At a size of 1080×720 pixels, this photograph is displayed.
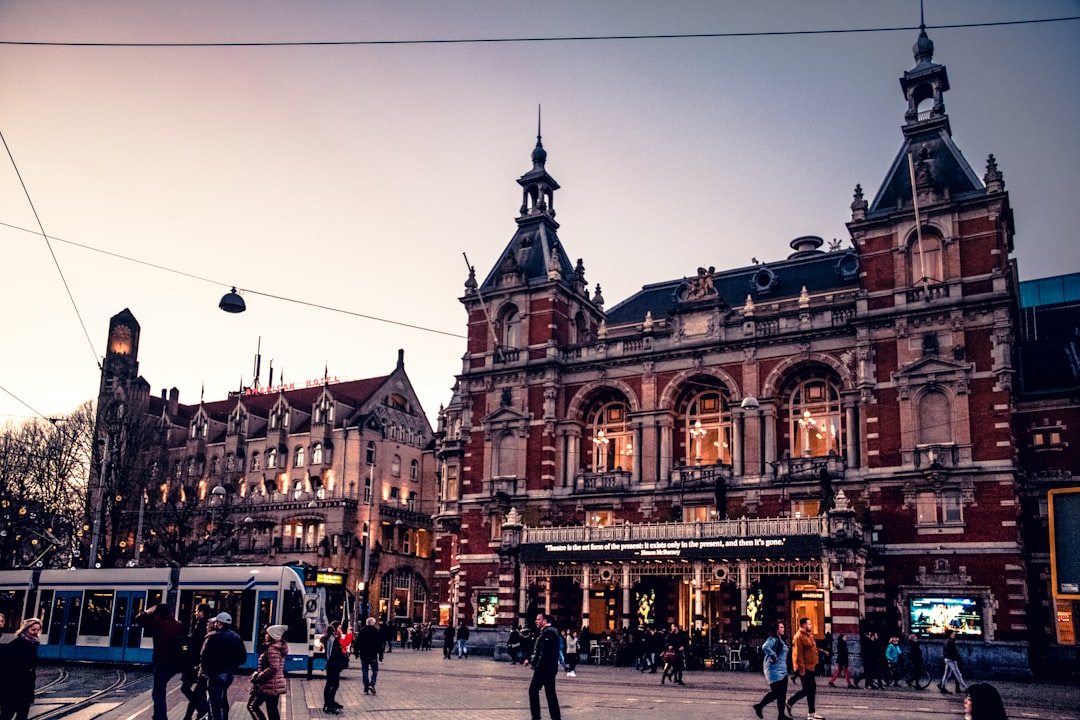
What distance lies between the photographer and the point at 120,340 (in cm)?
7875

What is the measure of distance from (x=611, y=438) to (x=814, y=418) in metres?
10.1

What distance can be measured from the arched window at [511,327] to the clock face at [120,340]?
4162 cm

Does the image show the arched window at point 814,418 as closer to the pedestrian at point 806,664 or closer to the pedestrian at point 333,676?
the pedestrian at point 806,664

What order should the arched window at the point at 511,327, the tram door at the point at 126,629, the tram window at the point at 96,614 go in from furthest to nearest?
A: the arched window at the point at 511,327 < the tram window at the point at 96,614 < the tram door at the point at 126,629

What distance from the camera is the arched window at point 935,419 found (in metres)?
38.1

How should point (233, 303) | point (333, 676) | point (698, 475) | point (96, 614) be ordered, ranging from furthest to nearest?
point (698, 475) → point (96, 614) → point (233, 303) → point (333, 676)

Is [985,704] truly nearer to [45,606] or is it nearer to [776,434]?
[45,606]

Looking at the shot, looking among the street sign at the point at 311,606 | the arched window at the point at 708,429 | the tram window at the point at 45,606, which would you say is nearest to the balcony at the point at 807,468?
the arched window at the point at 708,429

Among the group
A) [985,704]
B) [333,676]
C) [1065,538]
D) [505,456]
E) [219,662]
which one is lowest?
[333,676]

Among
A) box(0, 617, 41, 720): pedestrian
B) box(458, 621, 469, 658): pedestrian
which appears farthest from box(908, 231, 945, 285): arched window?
box(0, 617, 41, 720): pedestrian

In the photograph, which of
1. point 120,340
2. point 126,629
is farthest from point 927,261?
point 120,340

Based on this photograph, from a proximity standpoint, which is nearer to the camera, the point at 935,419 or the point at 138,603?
the point at 138,603

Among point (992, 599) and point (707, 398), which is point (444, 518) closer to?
point (707, 398)

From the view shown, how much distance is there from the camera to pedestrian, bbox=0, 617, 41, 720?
1253 centimetres
